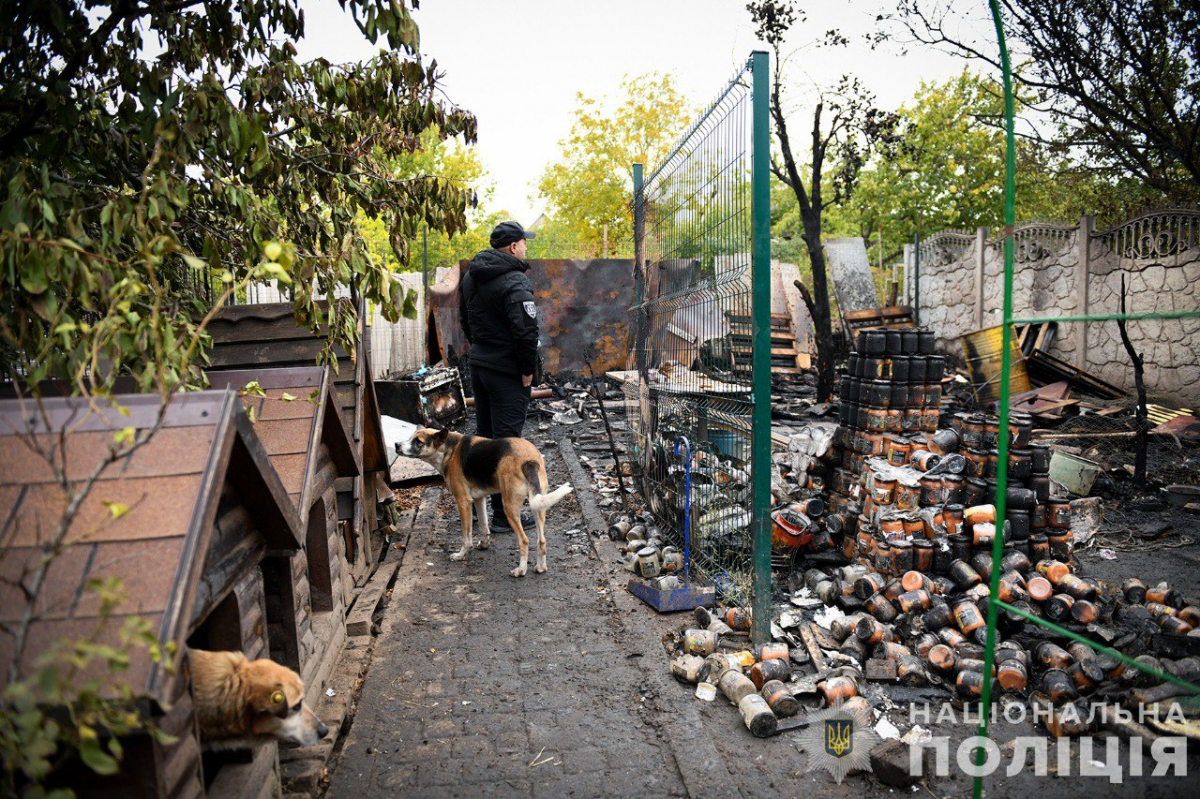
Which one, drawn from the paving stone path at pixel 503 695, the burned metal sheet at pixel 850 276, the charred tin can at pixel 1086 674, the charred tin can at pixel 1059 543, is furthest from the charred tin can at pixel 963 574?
the burned metal sheet at pixel 850 276

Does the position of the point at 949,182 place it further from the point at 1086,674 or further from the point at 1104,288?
the point at 1086,674

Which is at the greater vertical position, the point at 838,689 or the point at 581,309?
the point at 581,309

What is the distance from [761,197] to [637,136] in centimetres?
2140

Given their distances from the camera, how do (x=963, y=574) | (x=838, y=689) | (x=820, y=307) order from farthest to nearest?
1. (x=820, y=307)
2. (x=963, y=574)
3. (x=838, y=689)

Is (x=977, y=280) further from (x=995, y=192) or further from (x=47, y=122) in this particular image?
(x=47, y=122)

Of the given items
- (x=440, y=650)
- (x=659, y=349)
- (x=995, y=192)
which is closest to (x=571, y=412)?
(x=659, y=349)

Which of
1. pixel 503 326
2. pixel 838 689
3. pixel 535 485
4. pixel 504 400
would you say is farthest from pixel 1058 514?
pixel 503 326

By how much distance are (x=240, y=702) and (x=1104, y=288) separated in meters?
14.8

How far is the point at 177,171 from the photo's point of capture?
3471mm

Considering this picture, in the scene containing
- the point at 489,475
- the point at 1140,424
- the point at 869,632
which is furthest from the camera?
the point at 1140,424

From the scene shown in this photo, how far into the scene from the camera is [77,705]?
1.79 metres

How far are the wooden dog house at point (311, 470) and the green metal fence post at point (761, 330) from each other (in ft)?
7.98

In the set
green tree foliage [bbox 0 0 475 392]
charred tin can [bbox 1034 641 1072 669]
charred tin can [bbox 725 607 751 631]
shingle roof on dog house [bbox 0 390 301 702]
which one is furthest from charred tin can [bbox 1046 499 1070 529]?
shingle roof on dog house [bbox 0 390 301 702]

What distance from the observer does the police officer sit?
6508 mm
